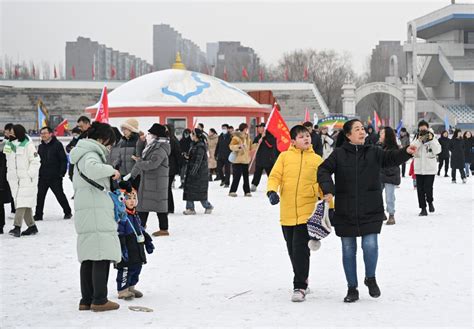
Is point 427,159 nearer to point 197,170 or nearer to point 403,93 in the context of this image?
point 197,170

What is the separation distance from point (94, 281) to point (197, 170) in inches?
244

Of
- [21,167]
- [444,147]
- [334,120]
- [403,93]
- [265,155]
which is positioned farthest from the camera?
[403,93]

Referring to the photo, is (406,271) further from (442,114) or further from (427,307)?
(442,114)

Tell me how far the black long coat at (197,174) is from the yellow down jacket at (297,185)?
218 inches

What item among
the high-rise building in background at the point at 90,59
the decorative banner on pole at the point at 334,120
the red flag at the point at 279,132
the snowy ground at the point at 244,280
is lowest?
the snowy ground at the point at 244,280

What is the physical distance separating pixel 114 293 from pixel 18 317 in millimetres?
A: 1007

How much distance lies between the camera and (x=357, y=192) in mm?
6215

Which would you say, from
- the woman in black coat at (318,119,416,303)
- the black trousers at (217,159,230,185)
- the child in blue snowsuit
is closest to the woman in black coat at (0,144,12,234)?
the child in blue snowsuit

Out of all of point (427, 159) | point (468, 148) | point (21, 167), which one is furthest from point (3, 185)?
point (468, 148)

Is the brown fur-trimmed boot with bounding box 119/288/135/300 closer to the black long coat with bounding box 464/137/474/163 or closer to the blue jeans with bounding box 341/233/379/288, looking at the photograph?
the blue jeans with bounding box 341/233/379/288

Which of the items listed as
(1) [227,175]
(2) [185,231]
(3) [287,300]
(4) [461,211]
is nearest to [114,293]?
(3) [287,300]

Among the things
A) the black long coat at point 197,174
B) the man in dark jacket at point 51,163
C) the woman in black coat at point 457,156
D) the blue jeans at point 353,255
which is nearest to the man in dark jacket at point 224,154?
the woman in black coat at point 457,156

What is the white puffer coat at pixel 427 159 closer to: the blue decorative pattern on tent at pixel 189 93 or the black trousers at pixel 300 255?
the black trousers at pixel 300 255

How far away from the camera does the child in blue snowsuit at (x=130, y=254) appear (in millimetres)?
6281
